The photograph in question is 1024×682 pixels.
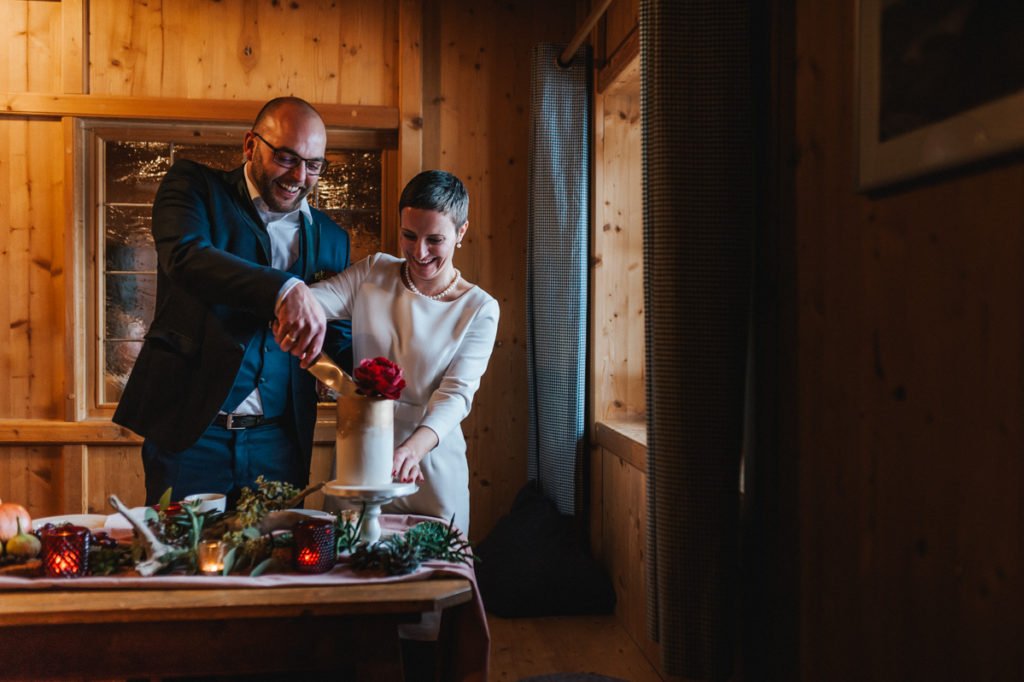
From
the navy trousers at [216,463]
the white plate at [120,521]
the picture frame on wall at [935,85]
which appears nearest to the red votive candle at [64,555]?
the white plate at [120,521]

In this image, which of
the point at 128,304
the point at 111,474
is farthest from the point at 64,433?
the point at 128,304

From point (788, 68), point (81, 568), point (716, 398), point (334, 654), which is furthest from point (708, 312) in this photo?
point (81, 568)

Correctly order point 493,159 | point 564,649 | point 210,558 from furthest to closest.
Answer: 1. point 493,159
2. point 564,649
3. point 210,558

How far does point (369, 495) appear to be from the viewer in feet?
5.21

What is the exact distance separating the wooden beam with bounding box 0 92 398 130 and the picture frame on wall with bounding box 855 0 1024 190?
2.58 metres

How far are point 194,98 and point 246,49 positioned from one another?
0.30m

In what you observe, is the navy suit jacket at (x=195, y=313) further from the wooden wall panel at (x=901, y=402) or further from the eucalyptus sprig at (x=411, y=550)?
the wooden wall panel at (x=901, y=402)

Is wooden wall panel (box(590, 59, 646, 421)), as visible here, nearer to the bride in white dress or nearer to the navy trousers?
the bride in white dress

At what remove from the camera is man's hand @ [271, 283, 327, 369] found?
6.07ft

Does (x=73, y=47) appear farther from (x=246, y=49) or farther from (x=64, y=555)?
(x=64, y=555)

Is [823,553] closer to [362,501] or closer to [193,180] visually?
[362,501]

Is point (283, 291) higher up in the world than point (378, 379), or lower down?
higher up

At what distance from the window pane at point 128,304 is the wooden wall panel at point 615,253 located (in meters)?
1.92

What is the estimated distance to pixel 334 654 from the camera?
4.74 feet
